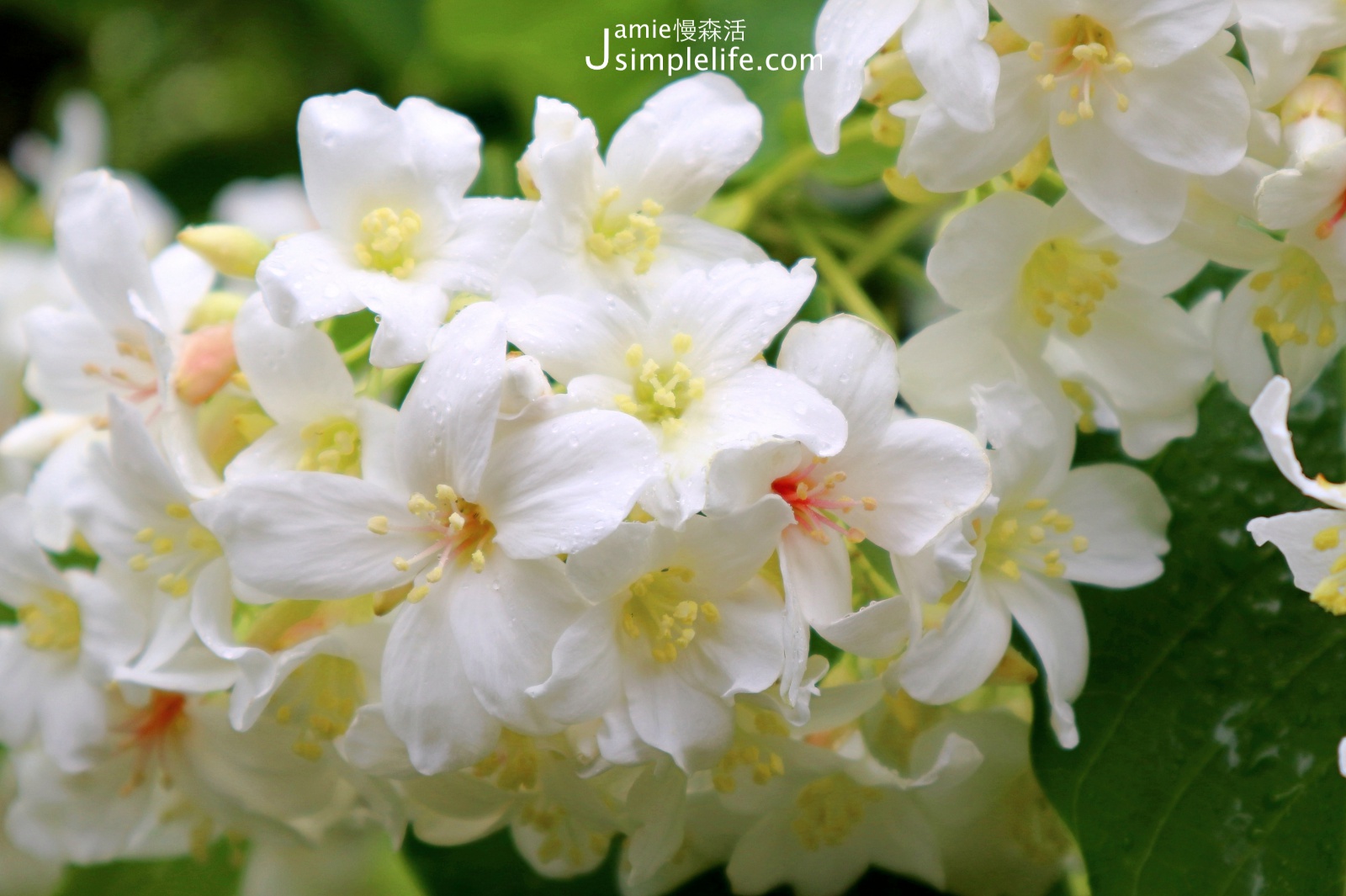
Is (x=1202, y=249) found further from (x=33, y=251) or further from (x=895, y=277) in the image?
(x=33, y=251)

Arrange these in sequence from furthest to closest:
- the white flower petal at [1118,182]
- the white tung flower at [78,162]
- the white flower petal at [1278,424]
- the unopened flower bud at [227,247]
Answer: the white tung flower at [78,162] → the unopened flower bud at [227,247] → the white flower petal at [1118,182] → the white flower petal at [1278,424]

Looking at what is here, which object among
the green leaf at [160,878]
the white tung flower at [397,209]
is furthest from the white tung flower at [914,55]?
the green leaf at [160,878]

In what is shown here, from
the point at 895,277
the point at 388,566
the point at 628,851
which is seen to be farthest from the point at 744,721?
the point at 895,277

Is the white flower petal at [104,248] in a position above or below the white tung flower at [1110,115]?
below

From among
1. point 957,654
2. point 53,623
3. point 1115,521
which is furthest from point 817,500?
point 53,623

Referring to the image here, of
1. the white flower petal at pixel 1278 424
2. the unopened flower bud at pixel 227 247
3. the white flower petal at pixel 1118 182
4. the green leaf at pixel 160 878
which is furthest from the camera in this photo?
the green leaf at pixel 160 878

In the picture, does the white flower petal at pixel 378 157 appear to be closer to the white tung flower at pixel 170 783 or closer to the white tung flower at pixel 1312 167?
the white tung flower at pixel 170 783

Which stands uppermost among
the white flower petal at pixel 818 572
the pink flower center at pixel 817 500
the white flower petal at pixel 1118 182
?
the white flower petal at pixel 1118 182

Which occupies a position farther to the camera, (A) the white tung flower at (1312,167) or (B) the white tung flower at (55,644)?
(B) the white tung flower at (55,644)
